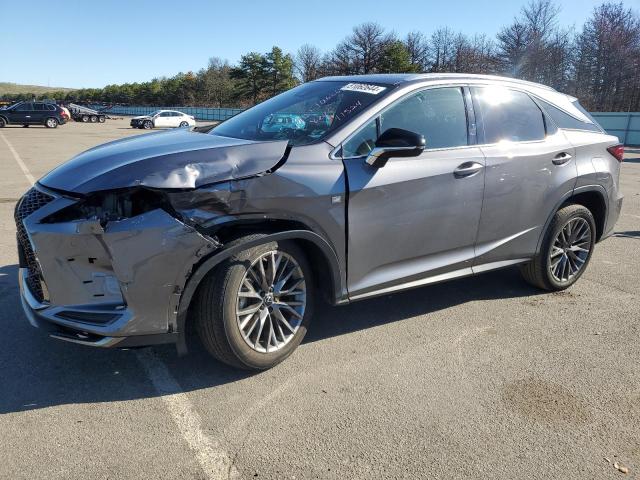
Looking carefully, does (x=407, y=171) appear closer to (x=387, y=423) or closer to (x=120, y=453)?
(x=387, y=423)

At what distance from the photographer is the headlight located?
272cm

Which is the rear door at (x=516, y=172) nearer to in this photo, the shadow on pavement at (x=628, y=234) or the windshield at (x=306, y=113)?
Result: the windshield at (x=306, y=113)

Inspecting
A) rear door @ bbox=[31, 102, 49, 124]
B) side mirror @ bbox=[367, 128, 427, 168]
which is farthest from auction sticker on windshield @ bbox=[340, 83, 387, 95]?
rear door @ bbox=[31, 102, 49, 124]

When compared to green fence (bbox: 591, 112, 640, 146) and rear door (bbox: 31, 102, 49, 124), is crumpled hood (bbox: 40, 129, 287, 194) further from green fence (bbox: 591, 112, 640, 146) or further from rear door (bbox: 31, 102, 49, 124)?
rear door (bbox: 31, 102, 49, 124)

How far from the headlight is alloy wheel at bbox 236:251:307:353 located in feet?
2.18

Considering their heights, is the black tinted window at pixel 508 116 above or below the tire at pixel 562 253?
above

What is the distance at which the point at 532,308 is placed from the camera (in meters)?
4.41

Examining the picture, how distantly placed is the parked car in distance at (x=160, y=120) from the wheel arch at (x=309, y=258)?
127 feet

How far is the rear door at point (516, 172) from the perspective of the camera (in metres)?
4.00

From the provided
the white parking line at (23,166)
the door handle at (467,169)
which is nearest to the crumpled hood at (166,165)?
the door handle at (467,169)

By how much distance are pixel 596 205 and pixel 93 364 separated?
4624 millimetres

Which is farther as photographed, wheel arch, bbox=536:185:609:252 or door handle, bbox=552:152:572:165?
wheel arch, bbox=536:185:609:252

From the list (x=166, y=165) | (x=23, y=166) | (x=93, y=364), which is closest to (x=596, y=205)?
(x=166, y=165)

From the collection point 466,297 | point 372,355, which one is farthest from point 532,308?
point 372,355
